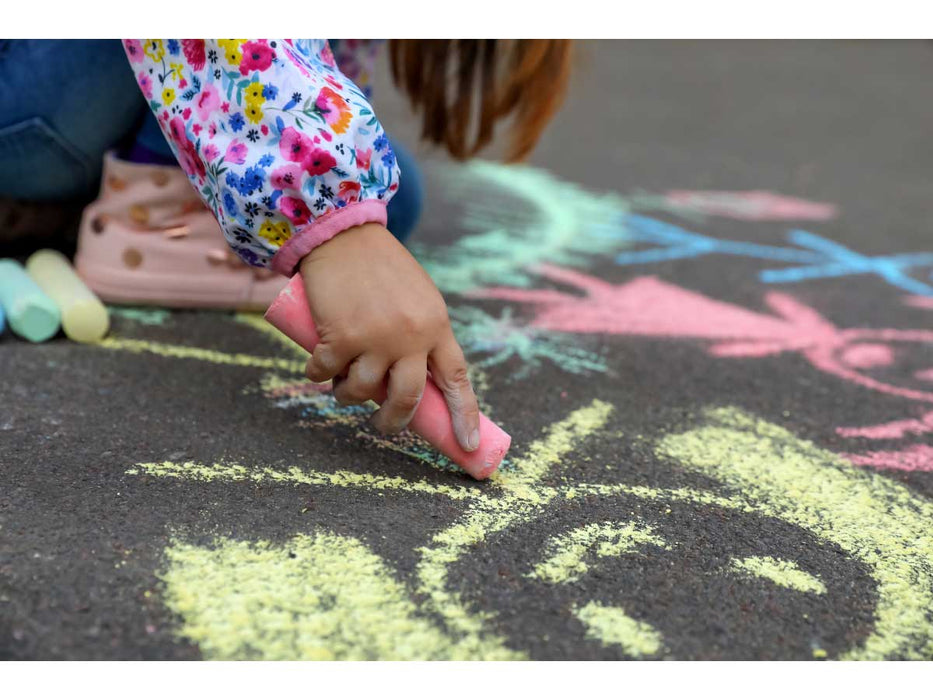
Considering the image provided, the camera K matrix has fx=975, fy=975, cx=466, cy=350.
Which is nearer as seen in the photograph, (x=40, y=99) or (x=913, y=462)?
(x=913, y=462)

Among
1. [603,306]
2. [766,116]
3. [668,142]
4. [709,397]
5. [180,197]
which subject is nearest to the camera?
[709,397]

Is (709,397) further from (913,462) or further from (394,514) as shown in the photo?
(394,514)

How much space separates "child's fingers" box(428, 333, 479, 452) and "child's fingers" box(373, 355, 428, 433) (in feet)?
0.06

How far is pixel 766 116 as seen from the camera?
2.60m

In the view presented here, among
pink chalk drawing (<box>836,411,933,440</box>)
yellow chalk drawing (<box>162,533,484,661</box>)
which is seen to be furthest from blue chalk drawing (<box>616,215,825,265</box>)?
yellow chalk drawing (<box>162,533,484,661</box>)

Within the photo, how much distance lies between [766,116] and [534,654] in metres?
2.30

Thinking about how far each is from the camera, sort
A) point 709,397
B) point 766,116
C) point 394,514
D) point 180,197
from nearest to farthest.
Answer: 1. point 394,514
2. point 709,397
3. point 180,197
4. point 766,116

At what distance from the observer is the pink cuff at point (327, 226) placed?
0.74m

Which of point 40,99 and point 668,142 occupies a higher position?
point 40,99

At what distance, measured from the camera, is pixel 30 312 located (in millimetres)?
971

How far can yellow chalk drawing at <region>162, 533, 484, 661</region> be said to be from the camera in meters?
0.57

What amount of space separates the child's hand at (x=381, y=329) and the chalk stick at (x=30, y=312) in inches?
14.6

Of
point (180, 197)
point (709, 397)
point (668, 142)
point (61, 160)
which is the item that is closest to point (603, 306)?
point (709, 397)

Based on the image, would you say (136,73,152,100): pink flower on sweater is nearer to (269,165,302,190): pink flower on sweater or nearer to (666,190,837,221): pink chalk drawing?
(269,165,302,190): pink flower on sweater
